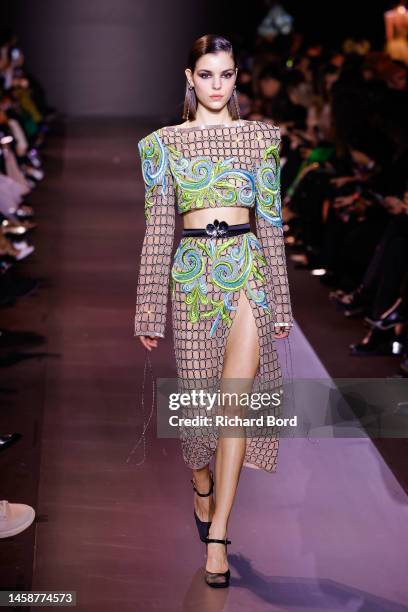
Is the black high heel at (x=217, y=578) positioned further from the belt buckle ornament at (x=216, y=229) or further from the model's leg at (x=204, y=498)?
the belt buckle ornament at (x=216, y=229)

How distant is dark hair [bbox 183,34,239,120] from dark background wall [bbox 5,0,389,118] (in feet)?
49.3

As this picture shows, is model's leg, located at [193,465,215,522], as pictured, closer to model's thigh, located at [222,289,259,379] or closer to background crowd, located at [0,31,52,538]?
model's thigh, located at [222,289,259,379]

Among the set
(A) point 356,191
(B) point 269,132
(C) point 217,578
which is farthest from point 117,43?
(C) point 217,578

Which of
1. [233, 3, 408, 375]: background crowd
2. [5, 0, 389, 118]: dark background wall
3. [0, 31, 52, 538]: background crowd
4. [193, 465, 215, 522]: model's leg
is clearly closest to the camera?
[193, 465, 215, 522]: model's leg

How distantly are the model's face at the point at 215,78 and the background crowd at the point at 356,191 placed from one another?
2089 millimetres

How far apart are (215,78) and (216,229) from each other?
36cm

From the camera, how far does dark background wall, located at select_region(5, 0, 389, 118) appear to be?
1830 centimetres

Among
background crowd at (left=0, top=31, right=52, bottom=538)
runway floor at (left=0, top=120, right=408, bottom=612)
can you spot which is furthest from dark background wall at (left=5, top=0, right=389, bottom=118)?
runway floor at (left=0, top=120, right=408, bottom=612)

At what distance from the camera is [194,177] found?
2.95 m

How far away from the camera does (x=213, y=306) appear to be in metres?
2.99

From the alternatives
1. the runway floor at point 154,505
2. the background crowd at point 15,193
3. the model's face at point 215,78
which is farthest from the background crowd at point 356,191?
the model's face at point 215,78

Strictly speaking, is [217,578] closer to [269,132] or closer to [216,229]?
[216,229]

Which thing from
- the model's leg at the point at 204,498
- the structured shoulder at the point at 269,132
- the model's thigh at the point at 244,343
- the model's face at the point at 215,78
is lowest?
the model's leg at the point at 204,498

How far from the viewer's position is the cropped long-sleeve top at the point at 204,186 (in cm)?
295
